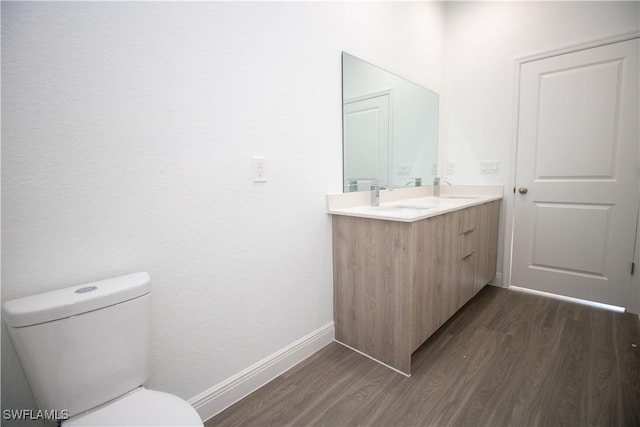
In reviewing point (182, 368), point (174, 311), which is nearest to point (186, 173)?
point (174, 311)

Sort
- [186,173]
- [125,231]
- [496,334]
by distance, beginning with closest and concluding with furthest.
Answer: [125,231]
[186,173]
[496,334]

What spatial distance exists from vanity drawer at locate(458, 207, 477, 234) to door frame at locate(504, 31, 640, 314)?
2.48 feet

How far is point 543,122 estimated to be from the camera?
2.50 metres

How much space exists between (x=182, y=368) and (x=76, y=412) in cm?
42

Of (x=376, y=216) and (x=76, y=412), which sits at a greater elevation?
(x=376, y=216)

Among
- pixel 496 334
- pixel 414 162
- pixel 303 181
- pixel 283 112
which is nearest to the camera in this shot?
pixel 283 112

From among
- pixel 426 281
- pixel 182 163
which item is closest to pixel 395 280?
pixel 426 281

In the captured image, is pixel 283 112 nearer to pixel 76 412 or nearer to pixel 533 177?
pixel 76 412

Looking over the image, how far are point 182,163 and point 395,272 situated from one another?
3.80 ft

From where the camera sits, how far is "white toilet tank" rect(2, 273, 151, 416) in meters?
0.80

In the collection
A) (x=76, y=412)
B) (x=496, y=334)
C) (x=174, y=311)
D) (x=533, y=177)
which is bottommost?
(x=496, y=334)

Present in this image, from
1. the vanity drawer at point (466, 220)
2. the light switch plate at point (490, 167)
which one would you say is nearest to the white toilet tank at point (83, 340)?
the vanity drawer at point (466, 220)

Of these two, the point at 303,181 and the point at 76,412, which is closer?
the point at 76,412

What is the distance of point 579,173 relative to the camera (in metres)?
2.38
